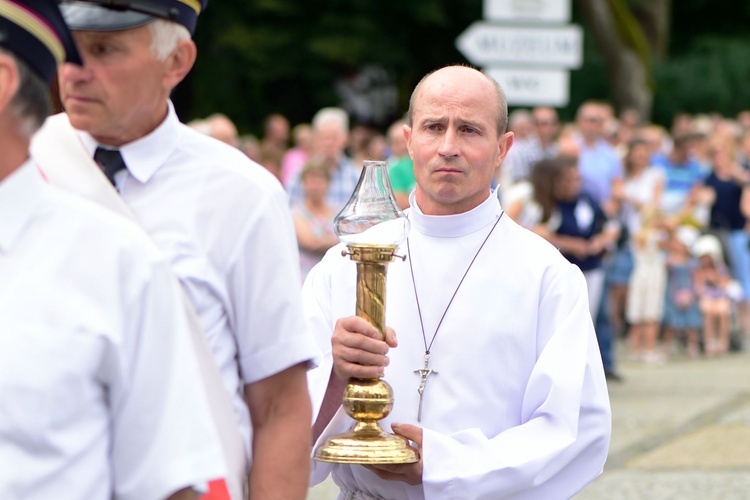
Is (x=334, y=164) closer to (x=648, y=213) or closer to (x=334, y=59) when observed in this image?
(x=648, y=213)

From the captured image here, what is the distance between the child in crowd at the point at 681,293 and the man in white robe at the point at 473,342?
10.9 metres

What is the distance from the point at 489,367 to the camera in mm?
3928

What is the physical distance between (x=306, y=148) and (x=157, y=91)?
12.2 metres

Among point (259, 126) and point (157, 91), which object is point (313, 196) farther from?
point (259, 126)

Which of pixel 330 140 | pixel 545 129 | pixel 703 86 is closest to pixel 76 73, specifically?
pixel 330 140

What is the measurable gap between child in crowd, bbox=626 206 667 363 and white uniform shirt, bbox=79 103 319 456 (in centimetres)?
1173

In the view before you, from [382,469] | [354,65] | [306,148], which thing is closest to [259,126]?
[354,65]

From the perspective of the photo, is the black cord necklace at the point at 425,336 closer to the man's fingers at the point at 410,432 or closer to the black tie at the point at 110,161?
the man's fingers at the point at 410,432

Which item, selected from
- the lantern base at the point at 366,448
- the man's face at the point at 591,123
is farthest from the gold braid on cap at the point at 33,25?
the man's face at the point at 591,123

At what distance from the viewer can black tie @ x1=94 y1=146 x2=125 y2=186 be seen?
9.40 feet

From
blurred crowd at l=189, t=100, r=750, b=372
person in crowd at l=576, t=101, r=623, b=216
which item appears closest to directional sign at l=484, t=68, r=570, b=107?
blurred crowd at l=189, t=100, r=750, b=372

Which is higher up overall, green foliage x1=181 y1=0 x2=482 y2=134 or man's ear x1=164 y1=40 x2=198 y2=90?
man's ear x1=164 y1=40 x2=198 y2=90

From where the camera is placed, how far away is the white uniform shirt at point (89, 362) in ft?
7.11

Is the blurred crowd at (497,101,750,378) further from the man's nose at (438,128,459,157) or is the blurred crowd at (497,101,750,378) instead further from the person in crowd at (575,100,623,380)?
the man's nose at (438,128,459,157)
